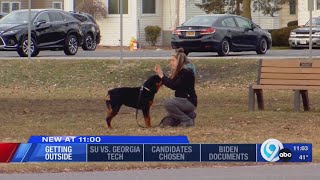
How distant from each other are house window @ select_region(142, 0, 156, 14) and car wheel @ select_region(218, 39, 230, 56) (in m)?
24.4

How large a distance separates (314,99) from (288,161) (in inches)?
364

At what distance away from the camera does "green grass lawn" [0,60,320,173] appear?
572 inches

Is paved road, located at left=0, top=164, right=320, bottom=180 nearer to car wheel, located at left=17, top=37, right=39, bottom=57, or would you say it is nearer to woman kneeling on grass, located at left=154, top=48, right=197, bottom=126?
woman kneeling on grass, located at left=154, top=48, right=197, bottom=126

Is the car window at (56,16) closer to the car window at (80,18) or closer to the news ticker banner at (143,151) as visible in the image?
the car window at (80,18)

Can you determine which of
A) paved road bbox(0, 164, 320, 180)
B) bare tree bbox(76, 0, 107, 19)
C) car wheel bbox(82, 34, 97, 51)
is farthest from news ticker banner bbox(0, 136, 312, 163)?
bare tree bbox(76, 0, 107, 19)

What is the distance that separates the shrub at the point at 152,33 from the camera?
2076 inches

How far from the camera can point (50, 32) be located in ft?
98.7

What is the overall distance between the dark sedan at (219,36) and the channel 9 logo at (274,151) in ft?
59.3

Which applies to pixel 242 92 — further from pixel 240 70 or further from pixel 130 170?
pixel 130 170

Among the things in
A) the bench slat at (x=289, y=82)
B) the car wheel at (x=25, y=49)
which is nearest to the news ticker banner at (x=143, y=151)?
the bench slat at (x=289, y=82)

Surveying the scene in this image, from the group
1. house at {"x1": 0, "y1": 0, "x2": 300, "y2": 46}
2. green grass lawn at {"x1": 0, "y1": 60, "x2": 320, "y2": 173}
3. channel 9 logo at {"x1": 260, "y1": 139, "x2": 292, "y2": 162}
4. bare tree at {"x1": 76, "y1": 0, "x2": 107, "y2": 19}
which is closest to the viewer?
channel 9 logo at {"x1": 260, "y1": 139, "x2": 292, "y2": 162}

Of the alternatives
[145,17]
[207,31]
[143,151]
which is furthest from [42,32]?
[145,17]

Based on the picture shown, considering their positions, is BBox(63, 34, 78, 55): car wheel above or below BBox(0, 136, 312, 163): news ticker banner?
above

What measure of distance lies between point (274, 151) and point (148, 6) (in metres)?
43.5
